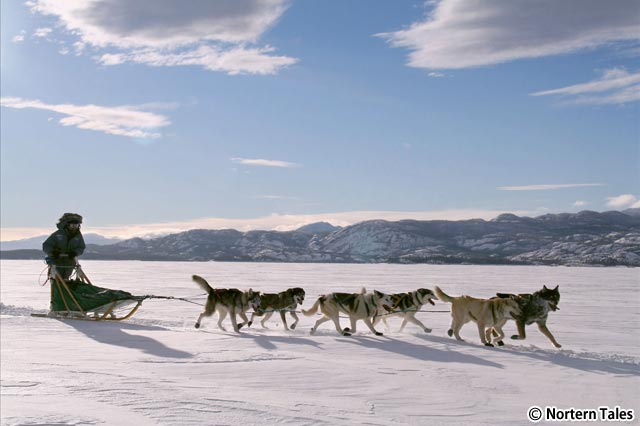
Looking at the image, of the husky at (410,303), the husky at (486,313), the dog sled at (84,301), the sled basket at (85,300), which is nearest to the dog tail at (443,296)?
the husky at (486,313)

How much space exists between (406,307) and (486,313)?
165 centimetres

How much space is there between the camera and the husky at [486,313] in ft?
29.0

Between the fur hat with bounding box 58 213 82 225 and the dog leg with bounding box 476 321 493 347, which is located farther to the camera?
the fur hat with bounding box 58 213 82 225

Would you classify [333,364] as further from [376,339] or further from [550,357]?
[550,357]

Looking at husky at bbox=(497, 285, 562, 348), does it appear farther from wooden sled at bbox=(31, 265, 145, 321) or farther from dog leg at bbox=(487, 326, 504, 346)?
wooden sled at bbox=(31, 265, 145, 321)

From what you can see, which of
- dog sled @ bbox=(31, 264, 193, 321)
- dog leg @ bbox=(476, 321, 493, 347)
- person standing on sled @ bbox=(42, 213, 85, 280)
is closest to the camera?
dog leg @ bbox=(476, 321, 493, 347)

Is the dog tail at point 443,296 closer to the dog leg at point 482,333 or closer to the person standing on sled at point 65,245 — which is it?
the dog leg at point 482,333

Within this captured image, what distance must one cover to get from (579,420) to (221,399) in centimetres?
330

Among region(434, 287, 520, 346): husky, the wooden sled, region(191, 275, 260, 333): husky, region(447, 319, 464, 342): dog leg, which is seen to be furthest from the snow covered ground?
the wooden sled

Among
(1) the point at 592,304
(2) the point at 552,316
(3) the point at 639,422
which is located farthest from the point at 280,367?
(1) the point at 592,304

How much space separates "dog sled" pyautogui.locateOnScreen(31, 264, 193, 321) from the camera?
1218 cm

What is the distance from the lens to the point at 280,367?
7.02 metres

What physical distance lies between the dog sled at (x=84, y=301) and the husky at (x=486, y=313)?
6093 mm

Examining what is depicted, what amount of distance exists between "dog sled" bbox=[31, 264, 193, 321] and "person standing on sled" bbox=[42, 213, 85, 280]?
1.11ft
